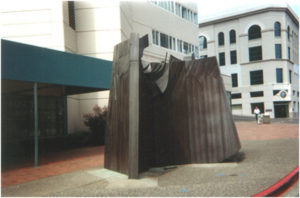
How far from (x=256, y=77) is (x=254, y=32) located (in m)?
7.47

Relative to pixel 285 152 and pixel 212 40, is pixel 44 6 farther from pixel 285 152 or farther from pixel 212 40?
pixel 212 40

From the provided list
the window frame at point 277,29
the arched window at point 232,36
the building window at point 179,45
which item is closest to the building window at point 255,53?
the window frame at point 277,29

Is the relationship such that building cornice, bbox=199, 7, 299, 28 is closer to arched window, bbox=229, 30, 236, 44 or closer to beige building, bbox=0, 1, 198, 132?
→ arched window, bbox=229, 30, 236, 44

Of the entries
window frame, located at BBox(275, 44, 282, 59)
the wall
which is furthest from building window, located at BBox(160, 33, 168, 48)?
window frame, located at BBox(275, 44, 282, 59)

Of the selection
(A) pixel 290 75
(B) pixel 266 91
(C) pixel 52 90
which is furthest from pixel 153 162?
(A) pixel 290 75

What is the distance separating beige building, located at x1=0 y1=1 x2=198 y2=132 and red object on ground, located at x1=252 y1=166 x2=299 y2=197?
40.6 feet

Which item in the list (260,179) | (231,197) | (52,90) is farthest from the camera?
(52,90)

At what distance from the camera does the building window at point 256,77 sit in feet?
162

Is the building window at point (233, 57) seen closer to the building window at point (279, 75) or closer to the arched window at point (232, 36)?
the arched window at point (232, 36)

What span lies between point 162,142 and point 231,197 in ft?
11.9

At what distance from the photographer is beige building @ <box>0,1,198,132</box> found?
1627 centimetres

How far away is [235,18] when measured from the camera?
167 ft

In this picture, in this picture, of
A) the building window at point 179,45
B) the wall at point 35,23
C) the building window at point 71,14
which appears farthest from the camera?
the building window at point 179,45

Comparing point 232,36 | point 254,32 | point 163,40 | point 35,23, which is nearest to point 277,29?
A: point 254,32
